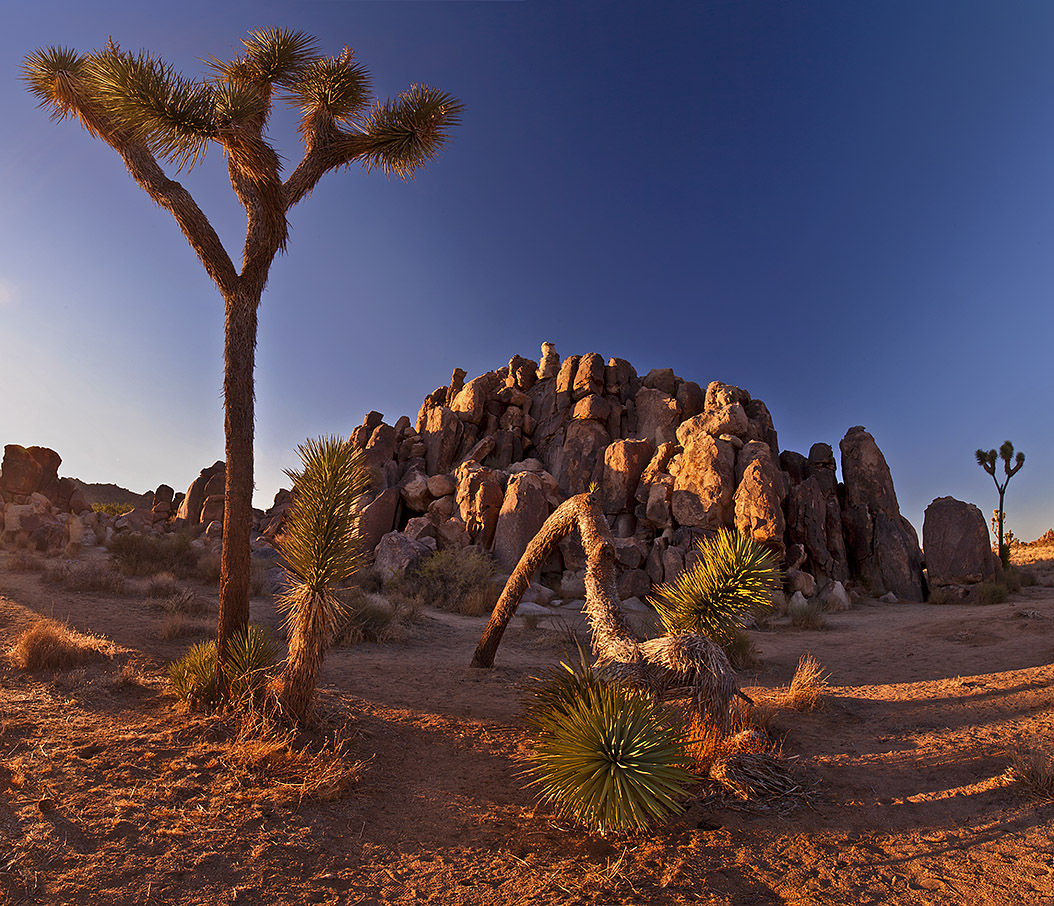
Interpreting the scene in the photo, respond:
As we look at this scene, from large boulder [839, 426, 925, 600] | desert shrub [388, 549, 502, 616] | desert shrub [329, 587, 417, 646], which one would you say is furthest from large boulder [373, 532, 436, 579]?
large boulder [839, 426, 925, 600]

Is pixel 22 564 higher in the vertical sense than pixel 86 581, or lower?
higher

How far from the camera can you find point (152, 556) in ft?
58.7

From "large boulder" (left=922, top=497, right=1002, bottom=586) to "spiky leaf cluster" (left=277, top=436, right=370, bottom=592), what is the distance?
81.5ft

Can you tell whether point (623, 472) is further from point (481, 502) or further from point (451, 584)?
point (451, 584)

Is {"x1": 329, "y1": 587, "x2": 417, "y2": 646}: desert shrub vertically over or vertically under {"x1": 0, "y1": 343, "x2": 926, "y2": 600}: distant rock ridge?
under

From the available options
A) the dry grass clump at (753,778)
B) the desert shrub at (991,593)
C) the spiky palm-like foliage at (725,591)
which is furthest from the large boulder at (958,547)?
the dry grass clump at (753,778)

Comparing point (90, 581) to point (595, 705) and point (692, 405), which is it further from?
point (692, 405)

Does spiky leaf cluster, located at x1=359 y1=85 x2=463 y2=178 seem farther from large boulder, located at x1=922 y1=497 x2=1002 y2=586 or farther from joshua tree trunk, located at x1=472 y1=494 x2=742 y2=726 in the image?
large boulder, located at x1=922 y1=497 x2=1002 y2=586

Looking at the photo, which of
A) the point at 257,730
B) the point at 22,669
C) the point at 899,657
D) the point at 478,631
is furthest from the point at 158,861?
the point at 899,657

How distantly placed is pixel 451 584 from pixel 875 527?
59.4 feet

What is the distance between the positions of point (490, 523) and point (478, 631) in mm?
10089

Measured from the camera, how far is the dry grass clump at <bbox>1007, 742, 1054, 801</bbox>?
5027 mm

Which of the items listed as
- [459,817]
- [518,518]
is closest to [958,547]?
[518,518]

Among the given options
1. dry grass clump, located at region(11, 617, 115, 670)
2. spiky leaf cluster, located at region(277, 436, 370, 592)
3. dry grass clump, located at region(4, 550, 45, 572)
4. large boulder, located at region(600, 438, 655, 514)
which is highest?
large boulder, located at region(600, 438, 655, 514)
